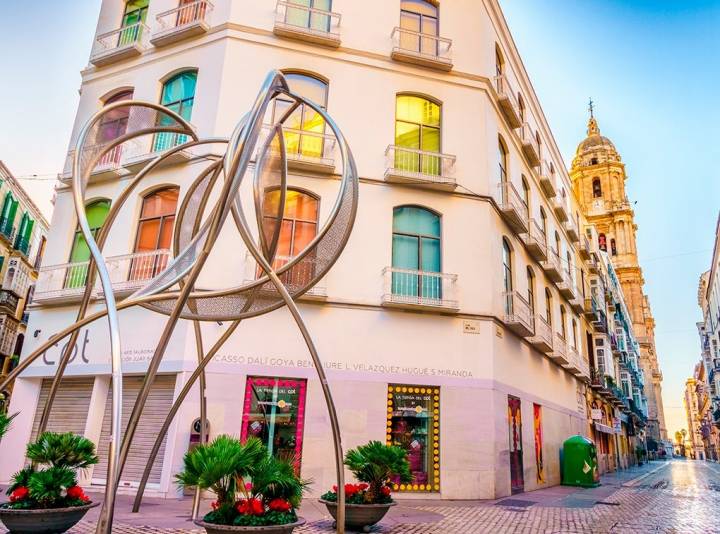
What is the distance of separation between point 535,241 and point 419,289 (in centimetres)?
721

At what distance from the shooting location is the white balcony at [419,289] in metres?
15.3

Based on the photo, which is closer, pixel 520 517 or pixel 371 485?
pixel 371 485

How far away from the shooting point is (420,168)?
17.3m

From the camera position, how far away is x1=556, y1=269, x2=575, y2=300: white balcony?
25.4 meters

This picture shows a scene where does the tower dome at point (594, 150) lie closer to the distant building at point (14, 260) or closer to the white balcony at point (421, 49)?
the white balcony at point (421, 49)

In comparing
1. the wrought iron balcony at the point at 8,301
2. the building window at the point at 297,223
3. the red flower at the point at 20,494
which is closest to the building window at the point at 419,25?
the building window at the point at 297,223

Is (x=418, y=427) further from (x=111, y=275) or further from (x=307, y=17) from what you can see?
(x=307, y=17)

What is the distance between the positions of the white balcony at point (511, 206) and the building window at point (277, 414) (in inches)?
369

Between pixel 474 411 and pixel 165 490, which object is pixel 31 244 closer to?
pixel 165 490

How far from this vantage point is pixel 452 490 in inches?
561

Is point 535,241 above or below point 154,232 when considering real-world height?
above

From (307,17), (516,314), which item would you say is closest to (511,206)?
(516,314)

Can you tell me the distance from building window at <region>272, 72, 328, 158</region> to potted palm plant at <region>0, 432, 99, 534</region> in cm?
1057

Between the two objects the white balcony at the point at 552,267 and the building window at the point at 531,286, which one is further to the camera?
the white balcony at the point at 552,267
